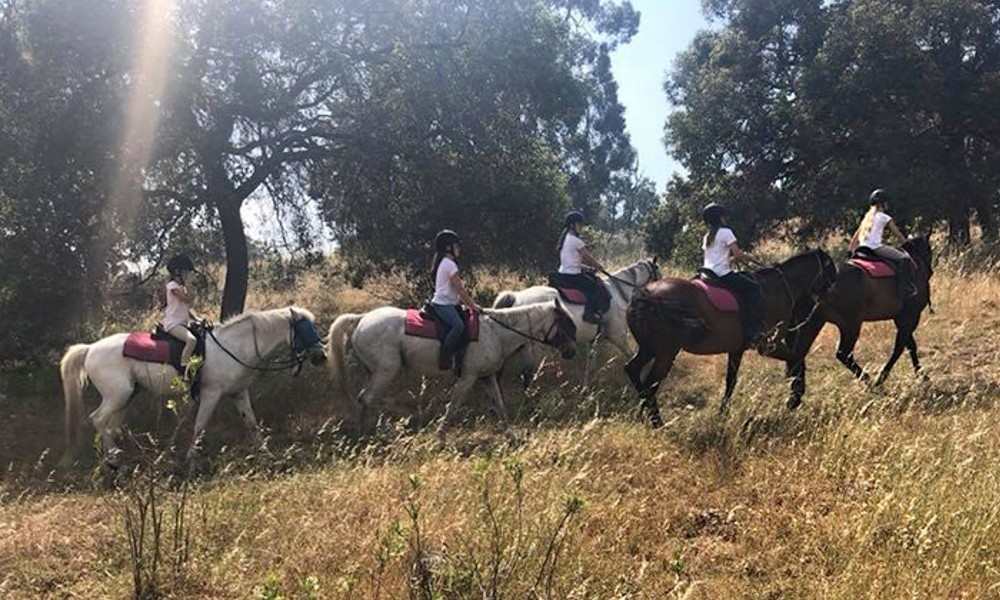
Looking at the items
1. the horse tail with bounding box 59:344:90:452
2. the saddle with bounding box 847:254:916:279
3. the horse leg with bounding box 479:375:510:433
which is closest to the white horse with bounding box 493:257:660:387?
the horse leg with bounding box 479:375:510:433

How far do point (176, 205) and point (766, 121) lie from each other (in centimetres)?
1565

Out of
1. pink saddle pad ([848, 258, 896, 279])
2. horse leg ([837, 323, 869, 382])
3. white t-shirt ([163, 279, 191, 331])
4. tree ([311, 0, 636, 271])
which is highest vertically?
tree ([311, 0, 636, 271])

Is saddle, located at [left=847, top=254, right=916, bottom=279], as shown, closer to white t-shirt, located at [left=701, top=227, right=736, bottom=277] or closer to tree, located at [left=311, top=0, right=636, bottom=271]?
white t-shirt, located at [left=701, top=227, right=736, bottom=277]

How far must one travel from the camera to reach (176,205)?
1273cm

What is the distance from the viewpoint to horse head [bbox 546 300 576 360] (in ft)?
28.5

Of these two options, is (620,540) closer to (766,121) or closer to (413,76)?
(413,76)

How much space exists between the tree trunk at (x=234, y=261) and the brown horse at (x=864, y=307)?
1078 centimetres

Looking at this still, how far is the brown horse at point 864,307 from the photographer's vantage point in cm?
863

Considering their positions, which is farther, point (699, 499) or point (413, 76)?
point (413, 76)

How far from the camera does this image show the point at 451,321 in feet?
27.3

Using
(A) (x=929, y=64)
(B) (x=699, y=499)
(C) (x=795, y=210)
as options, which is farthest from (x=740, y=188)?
A: (B) (x=699, y=499)

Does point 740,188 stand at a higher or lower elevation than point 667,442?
higher

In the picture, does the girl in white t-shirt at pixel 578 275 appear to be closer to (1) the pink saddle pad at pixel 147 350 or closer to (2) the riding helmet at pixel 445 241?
(2) the riding helmet at pixel 445 241

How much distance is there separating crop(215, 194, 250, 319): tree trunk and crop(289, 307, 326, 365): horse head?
5.73m
